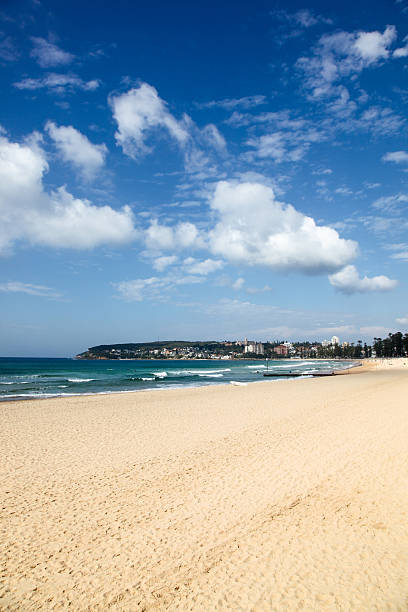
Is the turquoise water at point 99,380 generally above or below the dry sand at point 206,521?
below

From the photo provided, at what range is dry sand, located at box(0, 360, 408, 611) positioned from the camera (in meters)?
3.92

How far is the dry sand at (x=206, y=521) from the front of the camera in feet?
12.9

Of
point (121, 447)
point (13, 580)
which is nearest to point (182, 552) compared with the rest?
point (13, 580)

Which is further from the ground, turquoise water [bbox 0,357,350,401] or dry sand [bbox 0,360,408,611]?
dry sand [bbox 0,360,408,611]

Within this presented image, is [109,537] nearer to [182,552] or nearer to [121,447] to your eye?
[182,552]

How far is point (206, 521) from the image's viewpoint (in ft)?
17.9

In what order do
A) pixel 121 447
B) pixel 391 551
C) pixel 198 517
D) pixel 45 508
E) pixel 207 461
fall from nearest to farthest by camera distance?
pixel 391 551, pixel 198 517, pixel 45 508, pixel 207 461, pixel 121 447

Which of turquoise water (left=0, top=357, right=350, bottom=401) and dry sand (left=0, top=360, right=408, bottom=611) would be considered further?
turquoise water (left=0, top=357, right=350, bottom=401)

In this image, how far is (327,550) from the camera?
15.4ft

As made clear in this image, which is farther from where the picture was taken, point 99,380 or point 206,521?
point 99,380

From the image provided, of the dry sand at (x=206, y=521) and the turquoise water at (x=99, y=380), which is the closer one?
the dry sand at (x=206, y=521)

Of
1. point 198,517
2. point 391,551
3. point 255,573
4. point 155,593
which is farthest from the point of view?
point 198,517

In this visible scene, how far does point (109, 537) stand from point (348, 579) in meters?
3.13

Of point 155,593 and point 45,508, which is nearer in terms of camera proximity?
point 155,593
